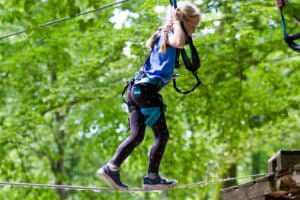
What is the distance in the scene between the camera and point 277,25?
8.65m

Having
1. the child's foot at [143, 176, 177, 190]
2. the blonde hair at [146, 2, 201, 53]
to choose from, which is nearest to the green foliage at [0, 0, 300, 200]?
the blonde hair at [146, 2, 201, 53]

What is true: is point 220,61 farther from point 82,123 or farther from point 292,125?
point 292,125

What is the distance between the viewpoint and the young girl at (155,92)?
3.71 meters

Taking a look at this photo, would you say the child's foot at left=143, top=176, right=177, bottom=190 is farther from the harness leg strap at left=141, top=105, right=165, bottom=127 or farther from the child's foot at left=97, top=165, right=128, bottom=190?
the harness leg strap at left=141, top=105, right=165, bottom=127

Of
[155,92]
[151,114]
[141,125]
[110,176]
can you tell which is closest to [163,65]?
[155,92]

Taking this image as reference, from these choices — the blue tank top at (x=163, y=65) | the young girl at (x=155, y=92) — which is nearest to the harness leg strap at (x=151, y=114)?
the young girl at (x=155, y=92)

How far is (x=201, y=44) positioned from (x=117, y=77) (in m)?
1.38

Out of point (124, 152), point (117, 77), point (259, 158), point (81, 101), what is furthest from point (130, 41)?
point (259, 158)

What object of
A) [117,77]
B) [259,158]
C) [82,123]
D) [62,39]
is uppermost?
[62,39]

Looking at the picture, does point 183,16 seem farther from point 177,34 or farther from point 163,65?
point 163,65

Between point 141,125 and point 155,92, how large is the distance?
0.73 ft

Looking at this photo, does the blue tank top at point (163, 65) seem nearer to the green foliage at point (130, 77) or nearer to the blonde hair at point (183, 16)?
the blonde hair at point (183, 16)

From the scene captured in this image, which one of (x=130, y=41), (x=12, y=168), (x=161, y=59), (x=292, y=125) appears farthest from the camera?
(x=292, y=125)

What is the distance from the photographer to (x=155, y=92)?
3.90 metres
